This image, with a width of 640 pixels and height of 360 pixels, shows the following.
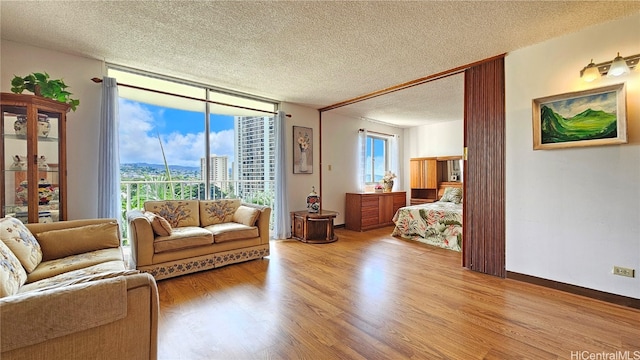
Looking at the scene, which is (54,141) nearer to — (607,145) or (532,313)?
(532,313)

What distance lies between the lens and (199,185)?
418 cm

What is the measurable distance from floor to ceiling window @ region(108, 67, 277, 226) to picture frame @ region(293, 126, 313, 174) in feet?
1.44

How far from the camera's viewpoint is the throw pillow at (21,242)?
6.03 feet

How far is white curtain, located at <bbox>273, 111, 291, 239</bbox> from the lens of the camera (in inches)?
183

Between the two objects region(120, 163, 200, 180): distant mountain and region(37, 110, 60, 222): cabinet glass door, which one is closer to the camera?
region(37, 110, 60, 222): cabinet glass door

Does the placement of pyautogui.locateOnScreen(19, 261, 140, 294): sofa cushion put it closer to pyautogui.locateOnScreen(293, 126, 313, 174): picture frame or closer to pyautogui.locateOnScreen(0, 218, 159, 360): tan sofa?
pyautogui.locateOnScreen(0, 218, 159, 360): tan sofa

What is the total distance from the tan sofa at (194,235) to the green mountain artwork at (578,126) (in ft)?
10.7

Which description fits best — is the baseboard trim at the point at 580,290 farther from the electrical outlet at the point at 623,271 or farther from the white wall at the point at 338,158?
the white wall at the point at 338,158

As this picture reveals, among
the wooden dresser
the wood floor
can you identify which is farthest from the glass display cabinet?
the wooden dresser

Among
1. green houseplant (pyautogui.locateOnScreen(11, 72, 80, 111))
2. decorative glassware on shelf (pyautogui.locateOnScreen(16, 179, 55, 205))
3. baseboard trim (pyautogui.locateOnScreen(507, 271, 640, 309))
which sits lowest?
baseboard trim (pyautogui.locateOnScreen(507, 271, 640, 309))

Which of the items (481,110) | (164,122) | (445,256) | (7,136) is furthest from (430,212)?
(7,136)

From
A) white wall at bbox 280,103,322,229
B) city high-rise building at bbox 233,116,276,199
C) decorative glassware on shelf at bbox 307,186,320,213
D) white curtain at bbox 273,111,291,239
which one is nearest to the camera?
white curtain at bbox 273,111,291,239

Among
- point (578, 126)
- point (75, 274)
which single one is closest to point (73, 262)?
point (75, 274)

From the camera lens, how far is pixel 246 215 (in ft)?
11.9
